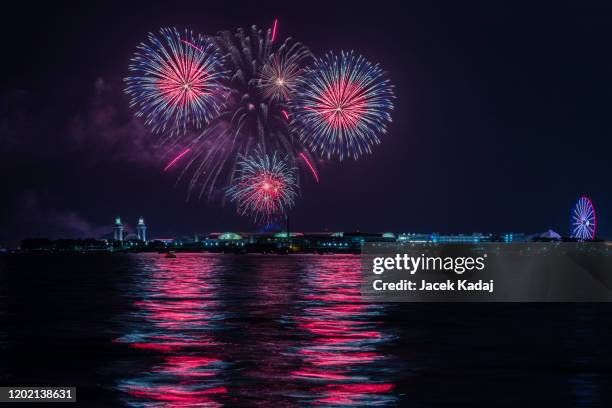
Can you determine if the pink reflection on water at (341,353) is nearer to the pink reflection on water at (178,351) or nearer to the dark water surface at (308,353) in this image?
the dark water surface at (308,353)

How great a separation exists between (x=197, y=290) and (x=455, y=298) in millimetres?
17954

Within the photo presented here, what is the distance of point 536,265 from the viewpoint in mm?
129250

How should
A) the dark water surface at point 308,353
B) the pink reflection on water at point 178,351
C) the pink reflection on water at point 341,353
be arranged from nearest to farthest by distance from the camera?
the pink reflection on water at point 178,351 < the pink reflection on water at point 341,353 < the dark water surface at point 308,353

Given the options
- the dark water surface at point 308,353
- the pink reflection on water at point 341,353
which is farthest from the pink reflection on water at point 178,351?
the pink reflection on water at point 341,353

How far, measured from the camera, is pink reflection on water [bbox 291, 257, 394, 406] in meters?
21.6

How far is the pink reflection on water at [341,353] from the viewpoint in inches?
851

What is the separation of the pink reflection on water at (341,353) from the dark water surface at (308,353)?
54mm

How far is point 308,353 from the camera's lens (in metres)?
28.9

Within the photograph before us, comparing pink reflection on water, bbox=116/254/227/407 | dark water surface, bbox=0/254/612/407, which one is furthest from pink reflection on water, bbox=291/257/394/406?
pink reflection on water, bbox=116/254/227/407

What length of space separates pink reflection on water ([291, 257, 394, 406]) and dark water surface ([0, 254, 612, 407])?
0.05 m

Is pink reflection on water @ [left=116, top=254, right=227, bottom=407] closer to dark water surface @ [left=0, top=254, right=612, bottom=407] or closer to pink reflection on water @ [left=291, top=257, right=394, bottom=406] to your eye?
dark water surface @ [left=0, top=254, right=612, bottom=407]

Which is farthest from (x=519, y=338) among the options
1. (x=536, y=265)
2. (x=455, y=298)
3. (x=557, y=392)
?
(x=536, y=265)

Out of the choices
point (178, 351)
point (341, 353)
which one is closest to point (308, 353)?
point (341, 353)

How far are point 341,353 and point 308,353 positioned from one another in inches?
40.5
